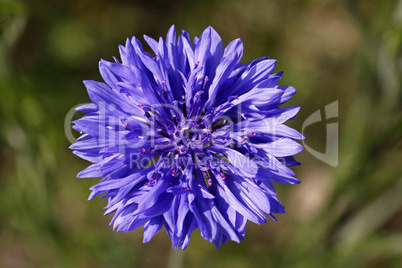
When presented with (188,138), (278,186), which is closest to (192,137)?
(188,138)

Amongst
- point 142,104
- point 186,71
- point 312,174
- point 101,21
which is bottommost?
point 312,174

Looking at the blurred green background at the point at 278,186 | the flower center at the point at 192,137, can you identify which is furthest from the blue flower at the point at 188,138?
the blurred green background at the point at 278,186

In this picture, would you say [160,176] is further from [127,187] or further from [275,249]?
[275,249]

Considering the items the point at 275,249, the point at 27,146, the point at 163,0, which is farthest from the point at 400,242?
the point at 163,0

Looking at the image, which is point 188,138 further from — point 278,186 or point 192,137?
point 278,186

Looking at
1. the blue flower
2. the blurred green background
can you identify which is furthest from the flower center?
the blurred green background
